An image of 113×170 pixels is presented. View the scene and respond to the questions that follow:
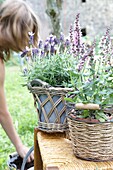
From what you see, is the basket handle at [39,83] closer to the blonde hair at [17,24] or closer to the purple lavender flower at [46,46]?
the purple lavender flower at [46,46]

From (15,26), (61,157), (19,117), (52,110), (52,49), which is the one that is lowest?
(19,117)

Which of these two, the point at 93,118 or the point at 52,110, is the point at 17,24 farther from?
the point at 93,118

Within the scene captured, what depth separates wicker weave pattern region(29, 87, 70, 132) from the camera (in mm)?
1604

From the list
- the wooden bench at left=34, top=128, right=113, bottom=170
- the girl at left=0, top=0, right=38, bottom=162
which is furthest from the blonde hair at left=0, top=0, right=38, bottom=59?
the wooden bench at left=34, top=128, right=113, bottom=170

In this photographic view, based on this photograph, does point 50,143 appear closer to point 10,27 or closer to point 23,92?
point 10,27

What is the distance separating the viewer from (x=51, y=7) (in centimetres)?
516

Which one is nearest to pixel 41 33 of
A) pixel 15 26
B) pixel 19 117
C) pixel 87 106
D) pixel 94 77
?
pixel 19 117

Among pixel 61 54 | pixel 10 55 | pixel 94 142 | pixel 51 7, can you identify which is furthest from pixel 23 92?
pixel 94 142

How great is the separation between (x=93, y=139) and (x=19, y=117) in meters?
3.64

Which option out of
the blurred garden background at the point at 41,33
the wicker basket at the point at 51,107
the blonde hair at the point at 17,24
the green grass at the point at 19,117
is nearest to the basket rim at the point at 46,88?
the wicker basket at the point at 51,107

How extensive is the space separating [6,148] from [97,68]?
2.40 meters

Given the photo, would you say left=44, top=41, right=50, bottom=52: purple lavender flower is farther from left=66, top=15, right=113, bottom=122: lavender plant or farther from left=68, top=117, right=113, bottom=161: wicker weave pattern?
left=68, top=117, right=113, bottom=161: wicker weave pattern

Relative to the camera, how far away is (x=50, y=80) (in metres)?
1.69

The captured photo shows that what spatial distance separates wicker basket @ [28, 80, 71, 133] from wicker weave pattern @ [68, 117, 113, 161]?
279 millimetres
